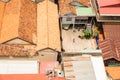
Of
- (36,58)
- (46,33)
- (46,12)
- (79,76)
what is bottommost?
(79,76)

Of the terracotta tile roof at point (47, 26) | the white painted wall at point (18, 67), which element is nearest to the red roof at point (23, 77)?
the white painted wall at point (18, 67)

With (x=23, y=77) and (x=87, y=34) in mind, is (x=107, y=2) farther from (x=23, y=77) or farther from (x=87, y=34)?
(x=23, y=77)

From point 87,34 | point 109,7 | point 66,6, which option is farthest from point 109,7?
point 66,6

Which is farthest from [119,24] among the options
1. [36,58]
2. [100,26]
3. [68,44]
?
[36,58]

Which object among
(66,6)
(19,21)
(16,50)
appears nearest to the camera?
(16,50)

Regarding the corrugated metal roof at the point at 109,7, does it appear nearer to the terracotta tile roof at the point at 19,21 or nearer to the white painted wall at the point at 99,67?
the white painted wall at the point at 99,67

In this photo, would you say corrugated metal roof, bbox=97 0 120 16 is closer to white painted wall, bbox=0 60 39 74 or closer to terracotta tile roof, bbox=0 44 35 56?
terracotta tile roof, bbox=0 44 35 56

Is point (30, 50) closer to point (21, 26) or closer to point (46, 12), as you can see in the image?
point (21, 26)
